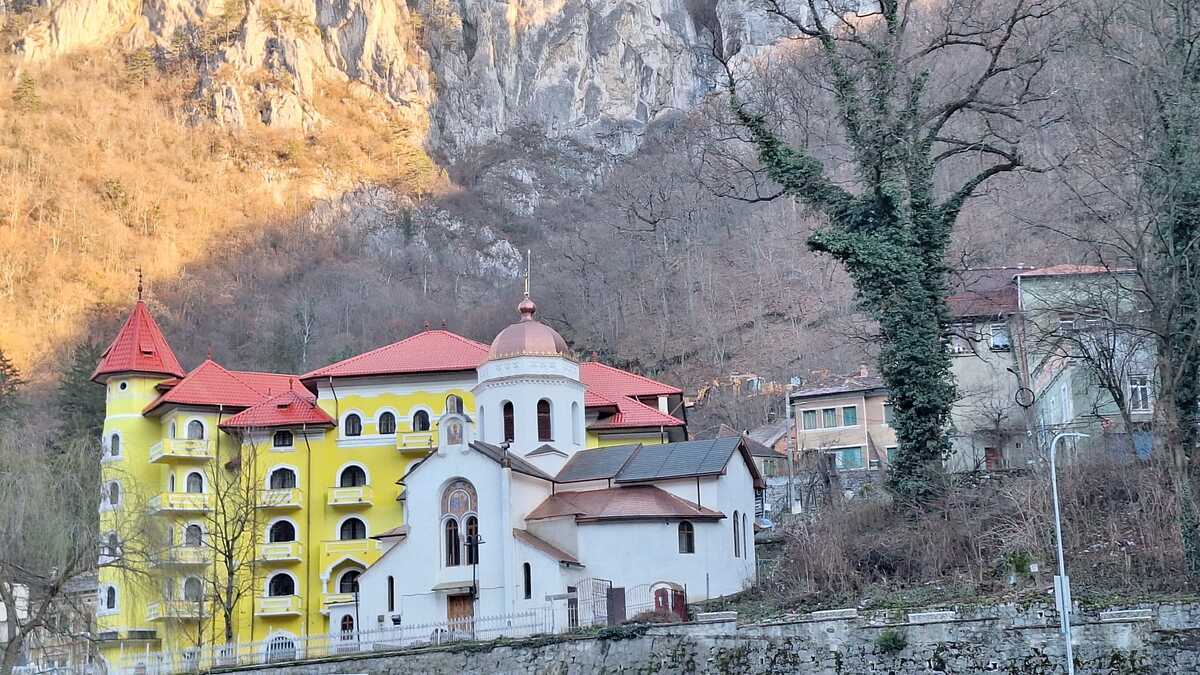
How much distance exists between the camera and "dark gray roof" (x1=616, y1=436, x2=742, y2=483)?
41.5 metres

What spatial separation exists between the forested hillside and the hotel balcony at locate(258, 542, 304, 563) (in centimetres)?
3878

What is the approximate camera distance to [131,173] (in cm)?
12062

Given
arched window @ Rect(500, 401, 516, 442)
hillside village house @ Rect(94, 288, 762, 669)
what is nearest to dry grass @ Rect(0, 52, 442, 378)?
hillside village house @ Rect(94, 288, 762, 669)

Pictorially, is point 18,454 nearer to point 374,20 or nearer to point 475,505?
point 475,505

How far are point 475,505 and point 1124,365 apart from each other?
1907 cm

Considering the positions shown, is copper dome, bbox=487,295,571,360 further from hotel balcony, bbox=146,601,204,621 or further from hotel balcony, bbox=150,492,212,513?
hotel balcony, bbox=146,601,204,621

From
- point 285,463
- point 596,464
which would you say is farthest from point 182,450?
point 596,464

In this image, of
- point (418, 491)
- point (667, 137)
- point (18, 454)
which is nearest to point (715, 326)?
point (667, 137)

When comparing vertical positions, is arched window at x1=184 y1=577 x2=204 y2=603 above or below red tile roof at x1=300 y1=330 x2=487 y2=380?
below

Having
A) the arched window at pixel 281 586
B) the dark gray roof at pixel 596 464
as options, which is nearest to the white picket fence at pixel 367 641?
the dark gray roof at pixel 596 464

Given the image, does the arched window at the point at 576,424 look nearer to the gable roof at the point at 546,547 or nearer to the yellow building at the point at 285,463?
the yellow building at the point at 285,463

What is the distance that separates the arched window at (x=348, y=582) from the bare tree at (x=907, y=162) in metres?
21.7

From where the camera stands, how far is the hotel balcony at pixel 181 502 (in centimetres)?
4888

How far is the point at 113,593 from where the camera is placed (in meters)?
49.5
